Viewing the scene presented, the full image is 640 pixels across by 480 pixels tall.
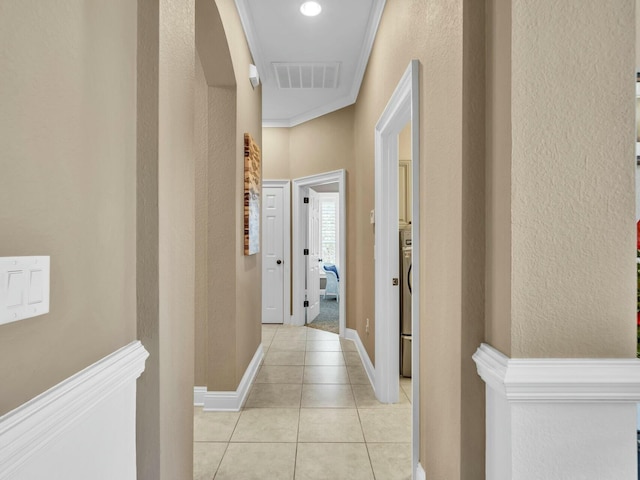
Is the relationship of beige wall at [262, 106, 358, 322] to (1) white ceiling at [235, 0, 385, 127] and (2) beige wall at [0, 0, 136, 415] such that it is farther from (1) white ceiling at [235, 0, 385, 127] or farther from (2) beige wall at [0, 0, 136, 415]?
(2) beige wall at [0, 0, 136, 415]

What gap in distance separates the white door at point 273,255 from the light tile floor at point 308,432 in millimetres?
1840

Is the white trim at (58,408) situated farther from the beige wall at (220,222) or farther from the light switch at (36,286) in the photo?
the beige wall at (220,222)

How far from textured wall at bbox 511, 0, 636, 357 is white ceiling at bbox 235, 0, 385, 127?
197cm

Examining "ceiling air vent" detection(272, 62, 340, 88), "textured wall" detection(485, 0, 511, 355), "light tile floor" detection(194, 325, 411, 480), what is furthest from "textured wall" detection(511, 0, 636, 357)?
"ceiling air vent" detection(272, 62, 340, 88)

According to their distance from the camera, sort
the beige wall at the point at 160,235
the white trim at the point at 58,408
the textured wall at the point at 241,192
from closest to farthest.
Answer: the white trim at the point at 58,408, the beige wall at the point at 160,235, the textured wall at the point at 241,192

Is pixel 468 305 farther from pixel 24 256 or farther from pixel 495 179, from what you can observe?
pixel 24 256

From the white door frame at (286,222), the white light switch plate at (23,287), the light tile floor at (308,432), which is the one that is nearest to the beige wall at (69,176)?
the white light switch plate at (23,287)

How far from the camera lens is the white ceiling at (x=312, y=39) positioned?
105 inches

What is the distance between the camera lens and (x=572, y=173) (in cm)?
92

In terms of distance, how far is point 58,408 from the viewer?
708 mm

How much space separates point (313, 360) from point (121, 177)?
3.01 metres

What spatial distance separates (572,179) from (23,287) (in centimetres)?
121

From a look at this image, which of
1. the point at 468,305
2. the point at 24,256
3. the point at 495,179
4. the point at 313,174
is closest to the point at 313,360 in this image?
the point at 313,174

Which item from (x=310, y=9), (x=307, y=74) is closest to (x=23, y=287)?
(x=310, y=9)
